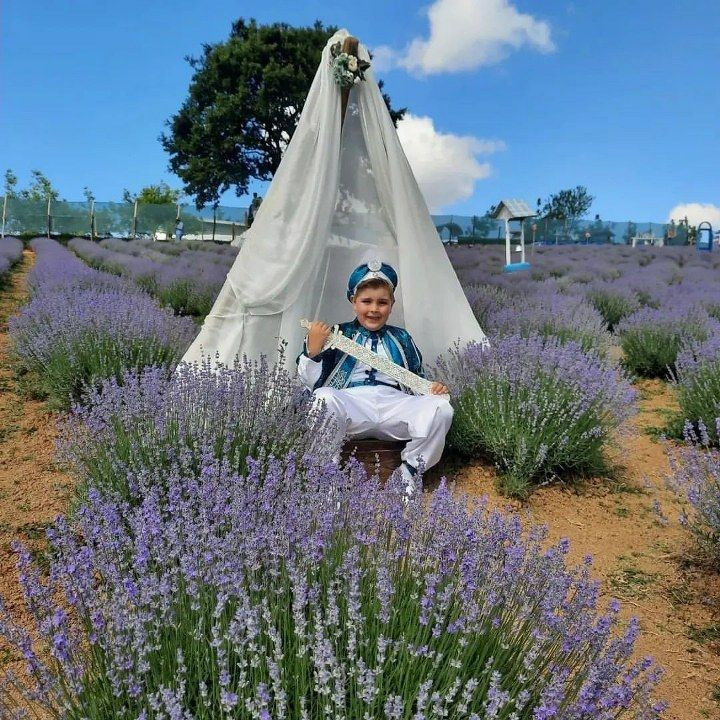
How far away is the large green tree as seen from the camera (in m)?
25.2

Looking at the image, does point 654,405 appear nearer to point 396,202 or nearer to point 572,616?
point 396,202

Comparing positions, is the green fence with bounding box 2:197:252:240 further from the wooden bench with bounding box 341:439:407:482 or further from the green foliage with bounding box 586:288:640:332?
the wooden bench with bounding box 341:439:407:482

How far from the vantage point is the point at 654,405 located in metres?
5.50

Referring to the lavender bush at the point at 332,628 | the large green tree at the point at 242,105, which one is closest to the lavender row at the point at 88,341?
the lavender bush at the point at 332,628

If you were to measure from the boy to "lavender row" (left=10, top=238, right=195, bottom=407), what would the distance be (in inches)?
53.0

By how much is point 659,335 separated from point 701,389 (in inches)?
92.2

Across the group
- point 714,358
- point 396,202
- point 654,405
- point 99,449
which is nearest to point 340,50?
point 396,202

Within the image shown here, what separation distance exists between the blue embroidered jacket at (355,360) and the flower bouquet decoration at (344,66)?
5.05 ft

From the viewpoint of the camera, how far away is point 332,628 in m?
1.31

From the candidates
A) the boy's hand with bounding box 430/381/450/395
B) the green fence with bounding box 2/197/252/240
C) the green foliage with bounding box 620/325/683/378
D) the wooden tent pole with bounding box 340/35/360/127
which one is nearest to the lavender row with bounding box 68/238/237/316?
the wooden tent pole with bounding box 340/35/360/127

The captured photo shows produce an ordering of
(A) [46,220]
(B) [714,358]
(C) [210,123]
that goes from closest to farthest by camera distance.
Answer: (B) [714,358]
(C) [210,123]
(A) [46,220]

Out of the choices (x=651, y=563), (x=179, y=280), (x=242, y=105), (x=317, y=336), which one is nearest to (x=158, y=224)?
(x=242, y=105)

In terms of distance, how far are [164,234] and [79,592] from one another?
104ft

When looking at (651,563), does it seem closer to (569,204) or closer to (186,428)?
(186,428)
